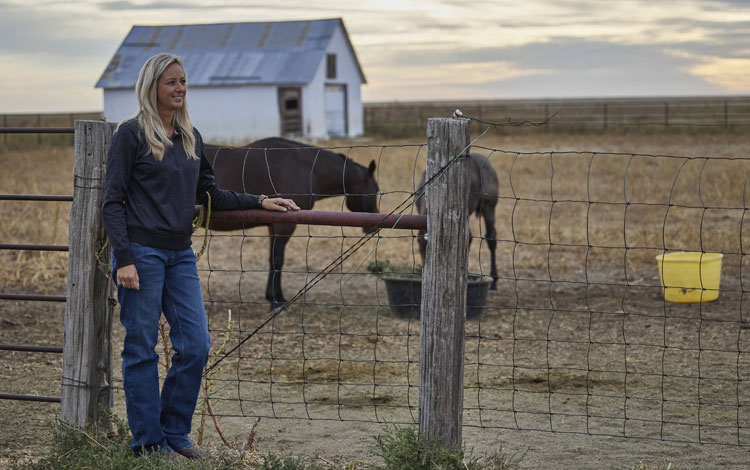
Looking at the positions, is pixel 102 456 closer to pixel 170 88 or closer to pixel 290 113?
pixel 170 88

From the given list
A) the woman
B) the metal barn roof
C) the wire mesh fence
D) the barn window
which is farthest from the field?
the barn window

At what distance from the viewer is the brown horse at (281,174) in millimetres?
7898

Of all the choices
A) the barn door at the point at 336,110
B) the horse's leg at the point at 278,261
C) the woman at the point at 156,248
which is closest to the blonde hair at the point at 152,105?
the woman at the point at 156,248

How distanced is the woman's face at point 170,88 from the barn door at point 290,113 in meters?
29.3

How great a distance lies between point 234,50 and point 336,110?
5.00 meters

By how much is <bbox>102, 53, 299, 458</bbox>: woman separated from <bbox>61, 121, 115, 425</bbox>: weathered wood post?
39cm

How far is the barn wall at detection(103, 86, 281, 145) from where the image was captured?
106 ft

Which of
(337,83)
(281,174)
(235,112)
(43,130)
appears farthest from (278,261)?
(337,83)

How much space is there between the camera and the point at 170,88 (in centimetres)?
333

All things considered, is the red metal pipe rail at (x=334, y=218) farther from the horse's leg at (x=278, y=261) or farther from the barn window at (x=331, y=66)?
the barn window at (x=331, y=66)

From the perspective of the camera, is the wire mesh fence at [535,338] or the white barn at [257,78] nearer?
the wire mesh fence at [535,338]

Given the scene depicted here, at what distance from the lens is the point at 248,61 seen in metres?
33.2

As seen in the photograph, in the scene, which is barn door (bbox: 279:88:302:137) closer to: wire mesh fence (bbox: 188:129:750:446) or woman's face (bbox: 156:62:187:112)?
wire mesh fence (bbox: 188:129:750:446)

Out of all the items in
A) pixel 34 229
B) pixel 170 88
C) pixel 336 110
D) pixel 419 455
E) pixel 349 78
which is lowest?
pixel 419 455
